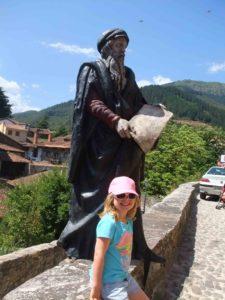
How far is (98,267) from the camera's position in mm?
2979

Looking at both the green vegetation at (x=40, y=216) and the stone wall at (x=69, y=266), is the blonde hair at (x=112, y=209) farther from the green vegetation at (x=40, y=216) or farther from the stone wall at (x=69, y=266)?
the green vegetation at (x=40, y=216)

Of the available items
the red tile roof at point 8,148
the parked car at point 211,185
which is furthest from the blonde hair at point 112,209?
the red tile roof at point 8,148

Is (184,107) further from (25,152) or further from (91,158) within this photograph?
(91,158)

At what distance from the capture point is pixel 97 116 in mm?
4055

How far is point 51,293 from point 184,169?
82.5 ft

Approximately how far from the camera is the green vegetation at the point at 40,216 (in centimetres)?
2236

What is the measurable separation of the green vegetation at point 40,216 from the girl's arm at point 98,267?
19298 mm

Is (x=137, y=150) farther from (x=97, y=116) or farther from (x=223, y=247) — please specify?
(x=223, y=247)

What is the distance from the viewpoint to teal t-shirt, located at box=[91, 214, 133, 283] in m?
3.06

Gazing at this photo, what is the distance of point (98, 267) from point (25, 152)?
65.2m

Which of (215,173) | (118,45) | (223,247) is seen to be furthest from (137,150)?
(215,173)

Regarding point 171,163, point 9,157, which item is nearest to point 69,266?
point 171,163

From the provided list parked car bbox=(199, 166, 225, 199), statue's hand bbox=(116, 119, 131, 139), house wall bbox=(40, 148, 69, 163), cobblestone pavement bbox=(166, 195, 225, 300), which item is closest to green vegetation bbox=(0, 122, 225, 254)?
parked car bbox=(199, 166, 225, 199)

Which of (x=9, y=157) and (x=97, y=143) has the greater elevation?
(x=97, y=143)
